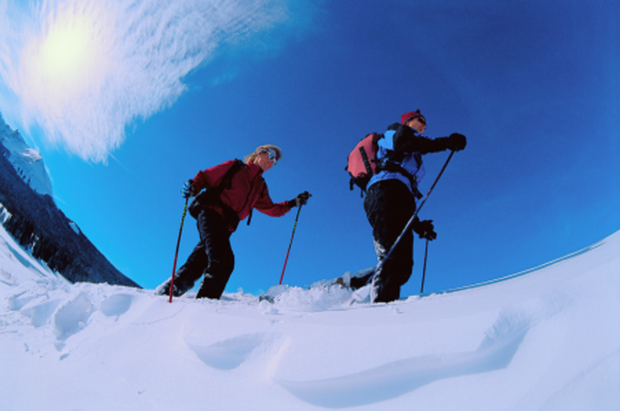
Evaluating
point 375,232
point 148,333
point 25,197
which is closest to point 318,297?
point 375,232

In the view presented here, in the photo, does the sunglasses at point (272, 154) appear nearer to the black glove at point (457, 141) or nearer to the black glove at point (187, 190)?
the black glove at point (187, 190)

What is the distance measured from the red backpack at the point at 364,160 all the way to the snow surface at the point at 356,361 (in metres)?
1.90

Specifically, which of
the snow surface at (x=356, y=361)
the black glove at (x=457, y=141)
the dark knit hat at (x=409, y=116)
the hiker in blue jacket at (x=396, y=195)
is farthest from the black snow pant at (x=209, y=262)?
the black glove at (x=457, y=141)

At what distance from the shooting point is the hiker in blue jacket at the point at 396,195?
93.3 inches

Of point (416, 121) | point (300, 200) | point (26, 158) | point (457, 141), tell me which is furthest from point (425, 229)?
point (26, 158)

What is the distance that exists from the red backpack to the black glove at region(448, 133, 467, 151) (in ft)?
2.46

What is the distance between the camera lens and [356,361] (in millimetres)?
935

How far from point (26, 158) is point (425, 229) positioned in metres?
164

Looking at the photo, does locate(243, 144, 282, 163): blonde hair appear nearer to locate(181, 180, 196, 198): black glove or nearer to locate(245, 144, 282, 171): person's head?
locate(245, 144, 282, 171): person's head

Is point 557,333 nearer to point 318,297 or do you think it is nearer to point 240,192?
point 318,297

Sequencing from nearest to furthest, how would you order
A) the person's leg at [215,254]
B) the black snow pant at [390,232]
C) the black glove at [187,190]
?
the black snow pant at [390,232] → the person's leg at [215,254] → the black glove at [187,190]

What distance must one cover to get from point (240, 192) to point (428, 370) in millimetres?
3187

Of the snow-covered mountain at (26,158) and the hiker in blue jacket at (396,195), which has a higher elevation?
the snow-covered mountain at (26,158)

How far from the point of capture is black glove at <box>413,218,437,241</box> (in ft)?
10.6
